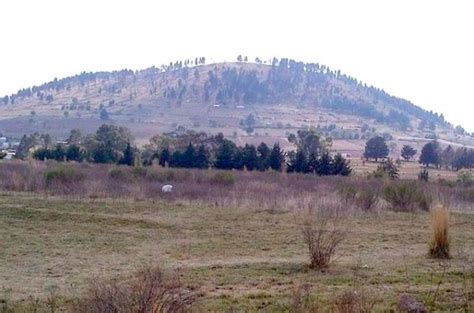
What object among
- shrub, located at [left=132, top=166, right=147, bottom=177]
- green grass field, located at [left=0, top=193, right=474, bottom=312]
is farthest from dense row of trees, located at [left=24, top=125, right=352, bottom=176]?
green grass field, located at [left=0, top=193, right=474, bottom=312]

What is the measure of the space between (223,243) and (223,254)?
5.18 ft

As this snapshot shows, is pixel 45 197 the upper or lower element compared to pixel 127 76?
lower

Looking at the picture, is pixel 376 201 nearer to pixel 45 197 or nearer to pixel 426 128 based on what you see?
pixel 45 197

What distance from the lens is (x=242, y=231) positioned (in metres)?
17.2

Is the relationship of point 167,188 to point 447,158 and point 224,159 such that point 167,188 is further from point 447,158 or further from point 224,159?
point 447,158

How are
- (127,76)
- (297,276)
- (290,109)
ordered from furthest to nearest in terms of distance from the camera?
(127,76) → (290,109) → (297,276)

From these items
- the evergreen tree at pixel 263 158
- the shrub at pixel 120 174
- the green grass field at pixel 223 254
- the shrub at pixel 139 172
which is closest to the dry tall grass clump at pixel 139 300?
the green grass field at pixel 223 254

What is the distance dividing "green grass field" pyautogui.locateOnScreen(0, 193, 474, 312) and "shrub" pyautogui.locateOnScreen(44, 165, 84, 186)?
15.8 ft

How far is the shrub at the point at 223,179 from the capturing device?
31297 millimetres

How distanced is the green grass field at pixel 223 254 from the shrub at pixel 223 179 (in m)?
7.91

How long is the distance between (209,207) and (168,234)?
22.2ft

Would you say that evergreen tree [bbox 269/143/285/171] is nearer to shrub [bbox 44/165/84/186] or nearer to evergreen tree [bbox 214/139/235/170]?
evergreen tree [bbox 214/139/235/170]

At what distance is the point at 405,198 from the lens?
2431cm

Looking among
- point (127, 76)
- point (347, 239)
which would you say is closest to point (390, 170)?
point (347, 239)
